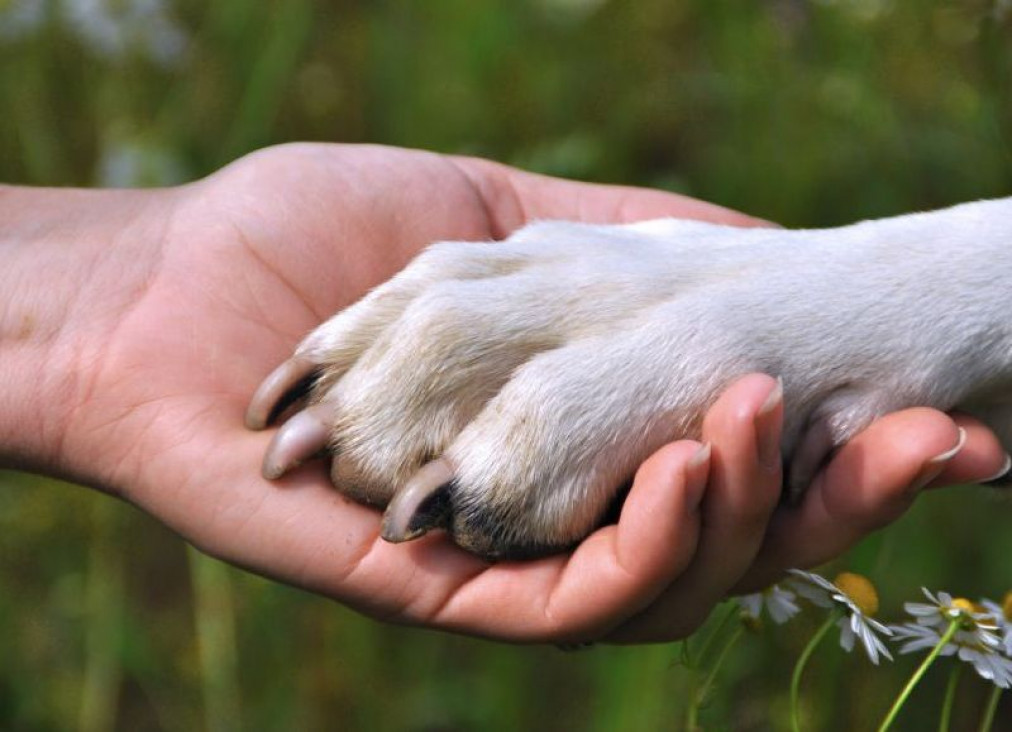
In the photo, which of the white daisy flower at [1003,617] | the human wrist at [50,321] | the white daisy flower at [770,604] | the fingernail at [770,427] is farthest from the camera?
the human wrist at [50,321]

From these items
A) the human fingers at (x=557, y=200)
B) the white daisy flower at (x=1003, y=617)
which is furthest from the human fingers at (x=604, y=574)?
the human fingers at (x=557, y=200)

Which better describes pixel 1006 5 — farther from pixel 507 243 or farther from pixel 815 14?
pixel 815 14

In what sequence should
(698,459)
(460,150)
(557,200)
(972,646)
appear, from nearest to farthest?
(698,459) < (972,646) < (557,200) < (460,150)

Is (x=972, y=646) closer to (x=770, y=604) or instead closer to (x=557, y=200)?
(x=770, y=604)

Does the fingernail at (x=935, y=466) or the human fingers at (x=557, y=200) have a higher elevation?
the fingernail at (x=935, y=466)

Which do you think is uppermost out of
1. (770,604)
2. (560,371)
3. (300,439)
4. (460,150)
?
(560,371)

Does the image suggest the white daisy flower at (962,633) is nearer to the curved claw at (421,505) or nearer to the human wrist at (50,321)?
Answer: the curved claw at (421,505)

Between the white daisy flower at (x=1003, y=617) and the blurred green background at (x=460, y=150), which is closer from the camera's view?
the white daisy flower at (x=1003, y=617)

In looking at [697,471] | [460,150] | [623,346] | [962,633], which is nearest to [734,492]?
[697,471]
